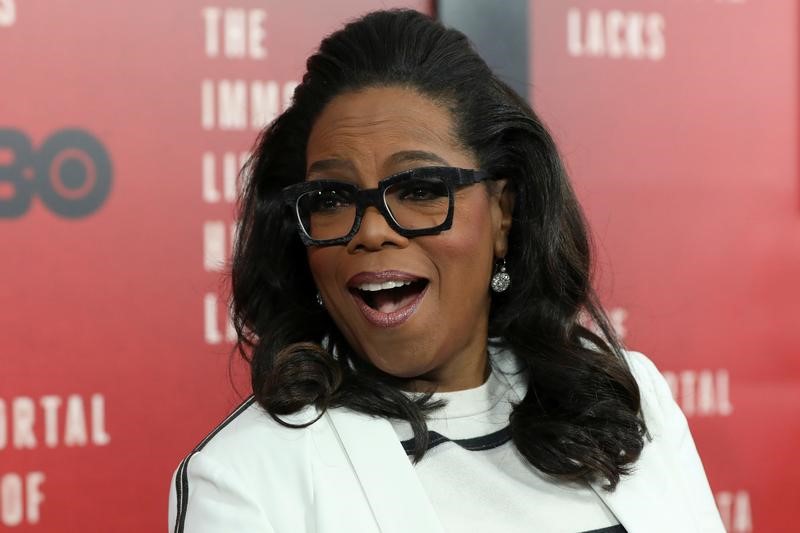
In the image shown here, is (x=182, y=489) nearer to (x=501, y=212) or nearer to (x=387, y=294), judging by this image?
(x=387, y=294)

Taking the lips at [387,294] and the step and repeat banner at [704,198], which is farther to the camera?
the step and repeat banner at [704,198]

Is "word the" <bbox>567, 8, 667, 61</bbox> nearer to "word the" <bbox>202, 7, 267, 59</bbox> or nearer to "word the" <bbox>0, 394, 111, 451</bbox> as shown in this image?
"word the" <bbox>202, 7, 267, 59</bbox>

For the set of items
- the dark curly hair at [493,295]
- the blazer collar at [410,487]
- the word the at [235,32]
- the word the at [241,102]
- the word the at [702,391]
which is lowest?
the word the at [702,391]

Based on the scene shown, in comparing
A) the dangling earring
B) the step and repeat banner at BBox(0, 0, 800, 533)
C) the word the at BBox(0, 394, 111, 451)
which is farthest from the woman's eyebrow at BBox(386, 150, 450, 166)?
the word the at BBox(0, 394, 111, 451)

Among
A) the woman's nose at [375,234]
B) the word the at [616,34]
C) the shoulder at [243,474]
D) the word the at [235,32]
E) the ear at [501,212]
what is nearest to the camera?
the shoulder at [243,474]

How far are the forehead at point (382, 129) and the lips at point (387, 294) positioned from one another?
0.14 m

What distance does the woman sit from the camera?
1343 millimetres

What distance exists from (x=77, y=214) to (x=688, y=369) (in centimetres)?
144

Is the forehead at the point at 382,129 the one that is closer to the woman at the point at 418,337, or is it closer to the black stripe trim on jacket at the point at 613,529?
the woman at the point at 418,337

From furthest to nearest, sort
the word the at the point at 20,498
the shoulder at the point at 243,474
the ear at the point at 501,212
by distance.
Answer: the word the at the point at 20,498, the ear at the point at 501,212, the shoulder at the point at 243,474

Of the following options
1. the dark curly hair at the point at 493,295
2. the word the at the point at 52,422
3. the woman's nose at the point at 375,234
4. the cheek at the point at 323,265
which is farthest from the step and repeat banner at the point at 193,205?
the woman's nose at the point at 375,234

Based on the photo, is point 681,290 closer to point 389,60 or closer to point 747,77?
point 747,77

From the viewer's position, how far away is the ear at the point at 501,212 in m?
1.57

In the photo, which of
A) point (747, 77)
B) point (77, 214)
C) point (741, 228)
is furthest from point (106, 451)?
point (747, 77)
